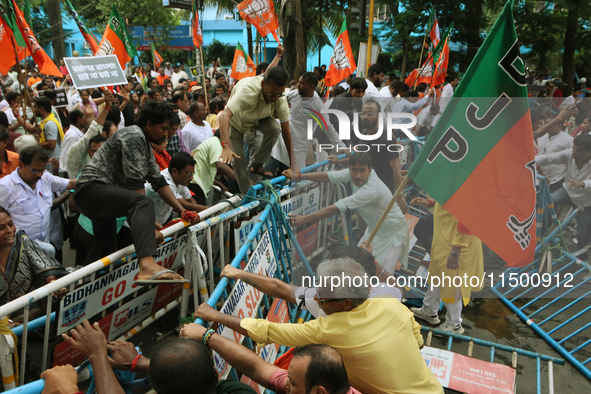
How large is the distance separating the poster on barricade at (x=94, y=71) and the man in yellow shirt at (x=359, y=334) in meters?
4.83

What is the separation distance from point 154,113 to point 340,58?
19.5 feet

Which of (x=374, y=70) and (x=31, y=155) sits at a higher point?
(x=374, y=70)

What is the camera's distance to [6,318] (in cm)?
236

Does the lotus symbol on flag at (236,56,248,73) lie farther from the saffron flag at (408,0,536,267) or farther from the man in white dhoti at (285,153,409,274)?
the saffron flag at (408,0,536,267)

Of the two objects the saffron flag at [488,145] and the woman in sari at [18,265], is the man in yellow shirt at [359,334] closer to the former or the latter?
the saffron flag at [488,145]

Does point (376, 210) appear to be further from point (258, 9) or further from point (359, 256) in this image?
point (258, 9)

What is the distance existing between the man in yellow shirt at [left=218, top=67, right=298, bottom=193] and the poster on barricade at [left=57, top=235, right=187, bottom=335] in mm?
1362

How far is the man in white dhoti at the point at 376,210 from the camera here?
6.89ft

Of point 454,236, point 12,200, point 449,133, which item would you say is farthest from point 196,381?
point 12,200

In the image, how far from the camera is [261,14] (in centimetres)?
852

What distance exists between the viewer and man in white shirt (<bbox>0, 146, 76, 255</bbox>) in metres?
3.94

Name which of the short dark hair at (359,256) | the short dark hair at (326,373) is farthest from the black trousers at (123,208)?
the short dark hair at (326,373)

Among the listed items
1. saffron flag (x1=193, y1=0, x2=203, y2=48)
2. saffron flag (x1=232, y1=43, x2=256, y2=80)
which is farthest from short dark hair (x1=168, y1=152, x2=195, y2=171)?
saffron flag (x1=232, y1=43, x2=256, y2=80)

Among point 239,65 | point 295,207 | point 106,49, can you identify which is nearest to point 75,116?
point 106,49
